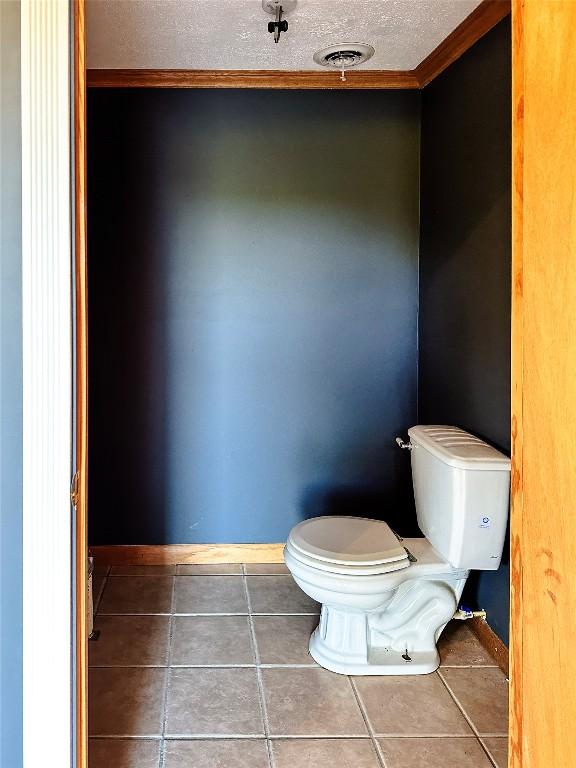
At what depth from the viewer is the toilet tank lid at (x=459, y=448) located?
216 centimetres

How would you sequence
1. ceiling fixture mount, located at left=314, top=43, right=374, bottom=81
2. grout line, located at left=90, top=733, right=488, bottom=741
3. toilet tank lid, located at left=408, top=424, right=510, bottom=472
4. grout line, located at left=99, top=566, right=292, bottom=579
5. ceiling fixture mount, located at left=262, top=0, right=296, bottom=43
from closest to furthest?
grout line, located at left=90, top=733, right=488, bottom=741 < toilet tank lid, located at left=408, top=424, right=510, bottom=472 < ceiling fixture mount, located at left=262, top=0, right=296, bottom=43 < ceiling fixture mount, located at left=314, top=43, right=374, bottom=81 < grout line, located at left=99, top=566, right=292, bottom=579

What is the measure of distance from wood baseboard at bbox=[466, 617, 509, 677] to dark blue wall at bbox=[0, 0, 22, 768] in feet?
5.53

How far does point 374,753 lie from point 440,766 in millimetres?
185

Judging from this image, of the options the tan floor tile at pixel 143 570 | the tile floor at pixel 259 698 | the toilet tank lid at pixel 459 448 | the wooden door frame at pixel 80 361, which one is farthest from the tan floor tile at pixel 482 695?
the tan floor tile at pixel 143 570

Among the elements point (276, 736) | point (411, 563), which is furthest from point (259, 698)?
point (411, 563)

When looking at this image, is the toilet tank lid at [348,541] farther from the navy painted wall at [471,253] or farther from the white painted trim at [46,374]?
the white painted trim at [46,374]

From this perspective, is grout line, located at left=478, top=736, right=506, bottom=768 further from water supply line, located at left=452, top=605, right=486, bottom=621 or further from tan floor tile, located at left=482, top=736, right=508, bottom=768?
water supply line, located at left=452, top=605, right=486, bottom=621

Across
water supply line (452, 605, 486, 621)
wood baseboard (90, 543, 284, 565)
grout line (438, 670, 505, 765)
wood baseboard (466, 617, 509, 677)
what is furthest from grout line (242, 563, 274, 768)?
wood baseboard (466, 617, 509, 677)

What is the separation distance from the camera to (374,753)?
1896 millimetres

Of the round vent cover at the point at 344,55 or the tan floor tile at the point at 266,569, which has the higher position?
the round vent cover at the point at 344,55

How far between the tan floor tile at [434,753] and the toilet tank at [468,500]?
1.81 feet

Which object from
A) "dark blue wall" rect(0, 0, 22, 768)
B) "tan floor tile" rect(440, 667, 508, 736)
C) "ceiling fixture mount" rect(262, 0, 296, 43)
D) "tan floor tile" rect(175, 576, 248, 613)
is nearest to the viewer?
"dark blue wall" rect(0, 0, 22, 768)

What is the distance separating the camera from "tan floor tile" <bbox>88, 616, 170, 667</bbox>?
2357 millimetres

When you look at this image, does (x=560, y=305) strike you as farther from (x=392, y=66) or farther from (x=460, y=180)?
(x=392, y=66)
